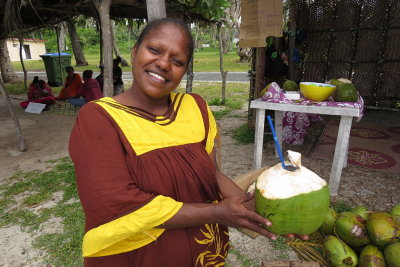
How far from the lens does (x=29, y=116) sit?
695 centimetres

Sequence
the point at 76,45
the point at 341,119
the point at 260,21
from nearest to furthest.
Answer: the point at 341,119, the point at 260,21, the point at 76,45

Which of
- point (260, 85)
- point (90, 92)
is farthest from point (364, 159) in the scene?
point (90, 92)

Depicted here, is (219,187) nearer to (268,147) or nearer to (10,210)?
(10,210)

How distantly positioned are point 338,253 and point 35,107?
7829mm

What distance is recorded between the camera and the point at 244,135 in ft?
16.5

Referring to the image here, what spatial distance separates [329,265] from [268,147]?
266cm

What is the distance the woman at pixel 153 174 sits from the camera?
0.93 metres

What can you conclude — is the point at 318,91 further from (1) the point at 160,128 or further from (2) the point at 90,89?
(2) the point at 90,89

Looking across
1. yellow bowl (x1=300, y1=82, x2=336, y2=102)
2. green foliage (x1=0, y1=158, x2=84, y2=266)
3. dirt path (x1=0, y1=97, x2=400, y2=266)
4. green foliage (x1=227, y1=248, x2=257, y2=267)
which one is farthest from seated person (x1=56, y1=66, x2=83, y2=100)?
green foliage (x1=227, y1=248, x2=257, y2=267)

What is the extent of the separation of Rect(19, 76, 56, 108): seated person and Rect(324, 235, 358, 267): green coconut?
784cm

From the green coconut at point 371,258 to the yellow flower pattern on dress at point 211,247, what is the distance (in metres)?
1.12

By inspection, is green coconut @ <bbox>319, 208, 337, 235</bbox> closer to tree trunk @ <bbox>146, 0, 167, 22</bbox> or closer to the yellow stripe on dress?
the yellow stripe on dress

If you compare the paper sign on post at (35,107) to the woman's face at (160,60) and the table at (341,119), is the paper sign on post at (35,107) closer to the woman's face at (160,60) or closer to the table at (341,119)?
the table at (341,119)

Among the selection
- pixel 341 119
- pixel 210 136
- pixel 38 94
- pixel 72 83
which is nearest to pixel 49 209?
pixel 210 136
